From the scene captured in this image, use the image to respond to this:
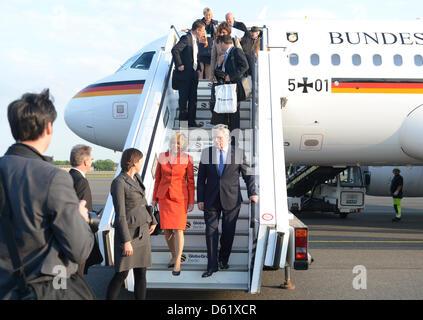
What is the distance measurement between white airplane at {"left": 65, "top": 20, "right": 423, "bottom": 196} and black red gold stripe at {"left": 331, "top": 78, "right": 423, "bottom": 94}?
0.02m

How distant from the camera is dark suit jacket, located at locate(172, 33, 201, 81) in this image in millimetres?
6953

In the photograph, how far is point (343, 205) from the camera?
41.4 feet

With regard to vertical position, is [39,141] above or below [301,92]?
below

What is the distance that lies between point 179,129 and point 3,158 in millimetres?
5289

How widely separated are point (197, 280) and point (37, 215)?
116 inches

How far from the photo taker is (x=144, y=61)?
9641mm

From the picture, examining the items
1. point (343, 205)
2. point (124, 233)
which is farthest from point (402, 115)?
point (124, 233)

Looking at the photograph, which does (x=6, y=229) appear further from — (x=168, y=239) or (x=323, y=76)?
(x=323, y=76)

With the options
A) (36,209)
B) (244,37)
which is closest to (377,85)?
(244,37)

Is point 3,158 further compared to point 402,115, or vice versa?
point 402,115

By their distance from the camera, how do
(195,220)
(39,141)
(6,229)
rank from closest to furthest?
1. (6,229)
2. (39,141)
3. (195,220)

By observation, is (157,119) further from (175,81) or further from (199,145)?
(175,81)

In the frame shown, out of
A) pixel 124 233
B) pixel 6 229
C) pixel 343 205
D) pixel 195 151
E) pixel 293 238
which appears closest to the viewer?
pixel 6 229

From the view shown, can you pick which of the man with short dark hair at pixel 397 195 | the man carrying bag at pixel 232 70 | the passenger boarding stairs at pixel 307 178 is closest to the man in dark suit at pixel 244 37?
the man carrying bag at pixel 232 70
